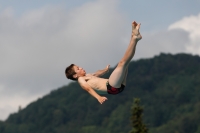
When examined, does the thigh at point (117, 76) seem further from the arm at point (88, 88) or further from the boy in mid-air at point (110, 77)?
the arm at point (88, 88)

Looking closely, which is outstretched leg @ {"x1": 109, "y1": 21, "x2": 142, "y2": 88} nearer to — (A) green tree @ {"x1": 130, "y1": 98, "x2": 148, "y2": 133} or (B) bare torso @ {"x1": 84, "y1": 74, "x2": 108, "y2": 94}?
(B) bare torso @ {"x1": 84, "y1": 74, "x2": 108, "y2": 94}

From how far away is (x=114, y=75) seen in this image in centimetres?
3494

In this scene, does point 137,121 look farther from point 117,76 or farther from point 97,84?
point 117,76

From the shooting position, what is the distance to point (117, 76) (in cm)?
3494

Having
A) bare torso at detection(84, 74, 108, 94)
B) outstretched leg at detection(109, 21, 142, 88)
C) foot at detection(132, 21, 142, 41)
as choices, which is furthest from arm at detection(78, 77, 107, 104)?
foot at detection(132, 21, 142, 41)

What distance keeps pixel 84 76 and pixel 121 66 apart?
103 inches

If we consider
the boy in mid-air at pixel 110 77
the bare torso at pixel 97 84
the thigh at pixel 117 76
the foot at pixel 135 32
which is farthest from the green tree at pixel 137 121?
the foot at pixel 135 32

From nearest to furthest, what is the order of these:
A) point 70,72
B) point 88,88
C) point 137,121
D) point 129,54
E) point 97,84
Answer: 1. point 129,54
2. point 88,88
3. point 97,84
4. point 70,72
5. point 137,121

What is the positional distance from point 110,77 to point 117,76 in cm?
41

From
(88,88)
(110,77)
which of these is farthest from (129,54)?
(88,88)

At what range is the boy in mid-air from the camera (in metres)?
34.1

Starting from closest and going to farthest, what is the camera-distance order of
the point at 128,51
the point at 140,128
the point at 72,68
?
the point at 128,51
the point at 72,68
the point at 140,128

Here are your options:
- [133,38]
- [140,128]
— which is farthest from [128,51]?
[140,128]

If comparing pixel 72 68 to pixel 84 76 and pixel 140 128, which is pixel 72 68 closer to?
pixel 84 76
